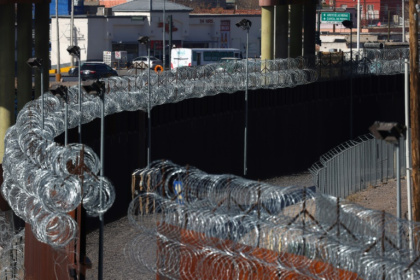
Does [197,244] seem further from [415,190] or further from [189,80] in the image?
[189,80]

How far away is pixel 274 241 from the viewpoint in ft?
46.5

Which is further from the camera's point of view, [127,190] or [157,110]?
[157,110]

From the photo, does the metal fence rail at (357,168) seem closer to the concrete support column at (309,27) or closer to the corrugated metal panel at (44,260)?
the corrugated metal panel at (44,260)

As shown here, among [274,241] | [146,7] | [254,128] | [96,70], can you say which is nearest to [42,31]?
[254,128]

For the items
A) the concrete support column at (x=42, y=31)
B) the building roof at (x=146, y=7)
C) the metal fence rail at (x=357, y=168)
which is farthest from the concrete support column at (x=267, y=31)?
the building roof at (x=146, y=7)

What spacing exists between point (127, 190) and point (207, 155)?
17.1 ft

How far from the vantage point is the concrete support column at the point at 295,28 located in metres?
46.8

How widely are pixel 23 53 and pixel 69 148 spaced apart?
15.4 m

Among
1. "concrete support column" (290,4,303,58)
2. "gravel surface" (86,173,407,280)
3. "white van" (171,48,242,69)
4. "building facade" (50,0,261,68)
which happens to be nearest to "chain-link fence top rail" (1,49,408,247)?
"gravel surface" (86,173,407,280)

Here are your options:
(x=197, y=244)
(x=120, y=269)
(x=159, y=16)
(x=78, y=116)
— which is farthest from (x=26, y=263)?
(x=159, y=16)

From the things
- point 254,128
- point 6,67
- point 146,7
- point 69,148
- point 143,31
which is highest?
point 146,7

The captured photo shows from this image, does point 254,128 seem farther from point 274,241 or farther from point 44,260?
point 274,241

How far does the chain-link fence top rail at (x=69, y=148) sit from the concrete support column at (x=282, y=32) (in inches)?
304

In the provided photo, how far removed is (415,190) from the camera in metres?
22.2
